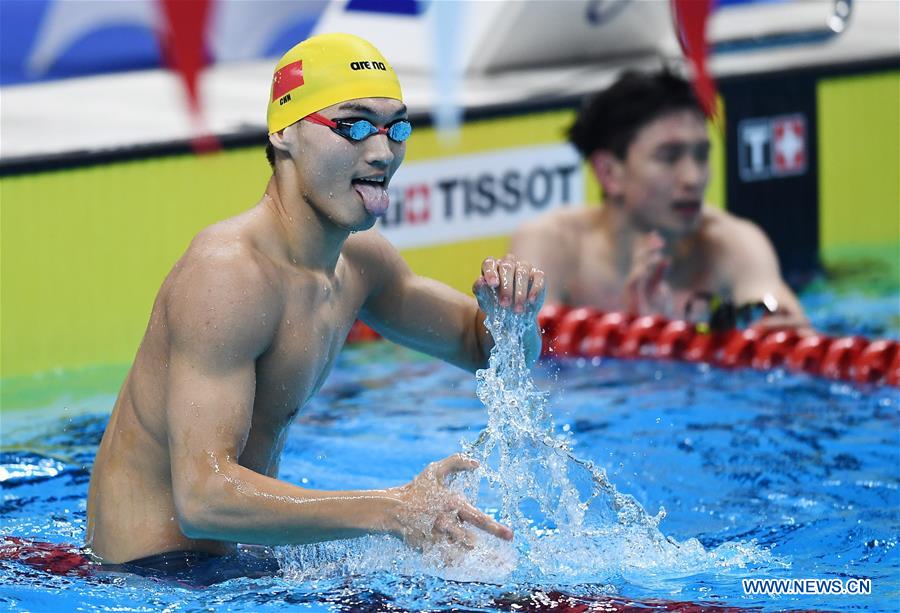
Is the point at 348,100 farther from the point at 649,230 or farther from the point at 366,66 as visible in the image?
the point at 649,230

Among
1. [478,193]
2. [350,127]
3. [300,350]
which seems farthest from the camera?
[478,193]

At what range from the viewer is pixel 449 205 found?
19.6 feet

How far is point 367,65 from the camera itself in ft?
8.89

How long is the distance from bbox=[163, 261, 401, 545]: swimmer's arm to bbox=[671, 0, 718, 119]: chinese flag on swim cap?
401 centimetres

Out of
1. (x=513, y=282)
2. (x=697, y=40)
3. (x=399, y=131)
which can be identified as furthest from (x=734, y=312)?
(x=399, y=131)

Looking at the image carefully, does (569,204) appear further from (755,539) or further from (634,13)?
(755,539)

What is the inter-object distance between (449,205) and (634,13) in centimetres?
161

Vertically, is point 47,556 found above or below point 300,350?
below

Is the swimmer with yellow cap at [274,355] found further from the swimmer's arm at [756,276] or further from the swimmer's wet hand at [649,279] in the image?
the swimmer's arm at [756,276]

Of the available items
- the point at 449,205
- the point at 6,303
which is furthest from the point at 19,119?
the point at 449,205

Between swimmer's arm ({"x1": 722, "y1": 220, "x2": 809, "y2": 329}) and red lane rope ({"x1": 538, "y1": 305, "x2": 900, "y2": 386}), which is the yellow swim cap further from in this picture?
swimmer's arm ({"x1": 722, "y1": 220, "x2": 809, "y2": 329})

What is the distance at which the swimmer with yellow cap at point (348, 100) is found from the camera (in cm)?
265

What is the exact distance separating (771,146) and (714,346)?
1.64 meters

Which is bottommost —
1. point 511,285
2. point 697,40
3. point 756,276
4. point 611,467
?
point 611,467
